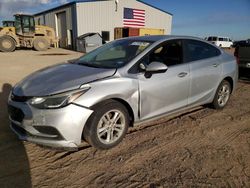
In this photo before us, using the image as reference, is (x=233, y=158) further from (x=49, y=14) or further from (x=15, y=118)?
(x=49, y=14)

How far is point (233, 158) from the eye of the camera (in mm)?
3334

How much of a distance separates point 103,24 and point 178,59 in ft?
85.9

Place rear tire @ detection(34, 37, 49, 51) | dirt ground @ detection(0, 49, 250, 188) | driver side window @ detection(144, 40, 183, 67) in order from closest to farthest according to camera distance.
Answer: dirt ground @ detection(0, 49, 250, 188), driver side window @ detection(144, 40, 183, 67), rear tire @ detection(34, 37, 49, 51)

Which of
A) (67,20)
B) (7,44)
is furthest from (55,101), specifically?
(67,20)

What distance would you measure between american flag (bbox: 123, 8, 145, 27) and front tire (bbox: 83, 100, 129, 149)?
28504 mm

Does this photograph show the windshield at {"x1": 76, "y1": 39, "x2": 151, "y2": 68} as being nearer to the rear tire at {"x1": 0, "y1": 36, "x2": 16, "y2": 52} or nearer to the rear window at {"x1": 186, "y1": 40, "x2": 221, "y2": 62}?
the rear window at {"x1": 186, "y1": 40, "x2": 221, "y2": 62}

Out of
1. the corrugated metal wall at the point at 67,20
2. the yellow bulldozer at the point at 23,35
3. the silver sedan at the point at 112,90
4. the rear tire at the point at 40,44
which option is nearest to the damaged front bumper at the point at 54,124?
the silver sedan at the point at 112,90

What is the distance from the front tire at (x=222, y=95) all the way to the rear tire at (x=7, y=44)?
2170 centimetres

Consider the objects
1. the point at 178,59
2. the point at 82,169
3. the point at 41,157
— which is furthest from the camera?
the point at 178,59

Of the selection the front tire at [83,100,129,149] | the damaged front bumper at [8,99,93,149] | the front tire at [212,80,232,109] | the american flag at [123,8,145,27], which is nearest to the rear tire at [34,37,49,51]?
the american flag at [123,8,145,27]

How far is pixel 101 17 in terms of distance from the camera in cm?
2895

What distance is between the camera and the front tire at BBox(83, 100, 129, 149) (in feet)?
10.6

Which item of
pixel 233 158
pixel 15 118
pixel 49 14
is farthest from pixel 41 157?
pixel 49 14

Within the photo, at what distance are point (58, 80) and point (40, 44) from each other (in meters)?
22.8
